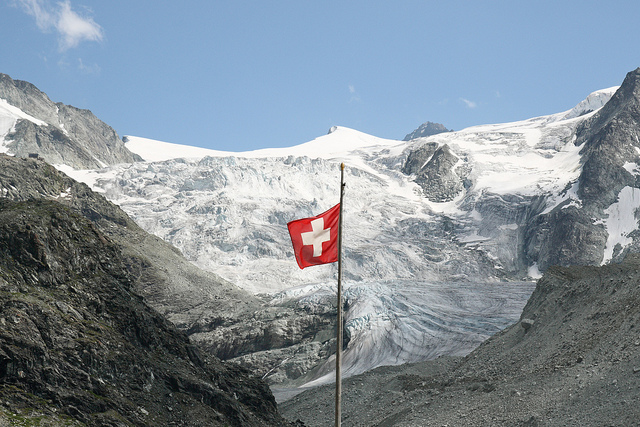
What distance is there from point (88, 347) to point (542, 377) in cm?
2433

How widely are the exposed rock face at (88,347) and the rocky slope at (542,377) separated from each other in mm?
11095

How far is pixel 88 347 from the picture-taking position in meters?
28.1

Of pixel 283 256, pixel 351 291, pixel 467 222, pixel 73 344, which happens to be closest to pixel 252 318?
pixel 351 291

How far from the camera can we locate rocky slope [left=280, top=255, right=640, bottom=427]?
111ft

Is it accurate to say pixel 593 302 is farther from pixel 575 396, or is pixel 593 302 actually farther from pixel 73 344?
pixel 73 344

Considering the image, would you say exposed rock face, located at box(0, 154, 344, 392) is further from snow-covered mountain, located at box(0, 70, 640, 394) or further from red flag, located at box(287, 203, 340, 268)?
red flag, located at box(287, 203, 340, 268)

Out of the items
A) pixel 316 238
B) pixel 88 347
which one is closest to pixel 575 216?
pixel 88 347

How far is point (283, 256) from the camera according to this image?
164m

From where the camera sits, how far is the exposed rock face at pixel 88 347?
81.8 feet

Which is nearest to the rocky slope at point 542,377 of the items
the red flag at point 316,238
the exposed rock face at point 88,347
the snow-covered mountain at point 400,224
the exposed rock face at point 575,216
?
the exposed rock face at point 88,347

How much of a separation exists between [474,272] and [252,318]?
80.7 meters

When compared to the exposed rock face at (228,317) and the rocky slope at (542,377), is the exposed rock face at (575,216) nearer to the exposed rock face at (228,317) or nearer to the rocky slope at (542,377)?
the exposed rock face at (228,317)

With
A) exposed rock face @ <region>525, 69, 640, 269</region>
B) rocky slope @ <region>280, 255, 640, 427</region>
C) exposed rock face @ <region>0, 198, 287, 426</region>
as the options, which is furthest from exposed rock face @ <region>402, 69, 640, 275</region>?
exposed rock face @ <region>0, 198, 287, 426</region>

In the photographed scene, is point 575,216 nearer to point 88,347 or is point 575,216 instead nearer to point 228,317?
point 228,317
